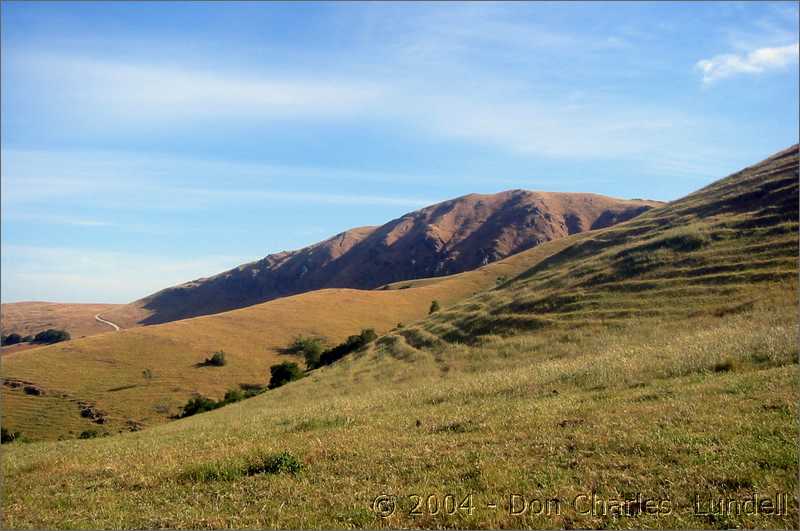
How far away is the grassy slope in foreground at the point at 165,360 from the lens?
5650cm

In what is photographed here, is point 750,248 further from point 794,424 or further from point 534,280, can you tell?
point 794,424

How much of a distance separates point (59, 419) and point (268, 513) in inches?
2278

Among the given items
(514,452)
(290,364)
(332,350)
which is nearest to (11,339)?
(332,350)

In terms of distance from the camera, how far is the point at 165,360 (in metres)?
76.7

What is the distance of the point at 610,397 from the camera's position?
14398 mm

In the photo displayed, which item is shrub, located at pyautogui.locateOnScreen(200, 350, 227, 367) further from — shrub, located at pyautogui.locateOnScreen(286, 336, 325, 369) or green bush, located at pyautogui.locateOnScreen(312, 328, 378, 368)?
green bush, located at pyautogui.locateOnScreen(312, 328, 378, 368)

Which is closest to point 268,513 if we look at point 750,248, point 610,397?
point 610,397

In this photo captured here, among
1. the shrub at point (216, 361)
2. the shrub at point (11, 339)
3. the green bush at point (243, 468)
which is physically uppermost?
the green bush at point (243, 468)

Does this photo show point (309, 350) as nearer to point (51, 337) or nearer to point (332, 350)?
point (332, 350)

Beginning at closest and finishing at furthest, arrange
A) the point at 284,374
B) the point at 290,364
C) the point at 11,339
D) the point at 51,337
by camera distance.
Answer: the point at 284,374, the point at 290,364, the point at 51,337, the point at 11,339

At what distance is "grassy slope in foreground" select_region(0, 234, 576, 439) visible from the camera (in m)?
56.5

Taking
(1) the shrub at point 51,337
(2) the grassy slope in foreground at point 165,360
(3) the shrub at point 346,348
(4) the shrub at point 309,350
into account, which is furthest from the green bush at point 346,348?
(1) the shrub at point 51,337

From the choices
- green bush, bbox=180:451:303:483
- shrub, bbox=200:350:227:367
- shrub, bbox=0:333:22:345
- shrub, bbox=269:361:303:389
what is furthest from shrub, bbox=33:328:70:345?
green bush, bbox=180:451:303:483

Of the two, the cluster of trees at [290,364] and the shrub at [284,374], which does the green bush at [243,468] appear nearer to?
the cluster of trees at [290,364]
